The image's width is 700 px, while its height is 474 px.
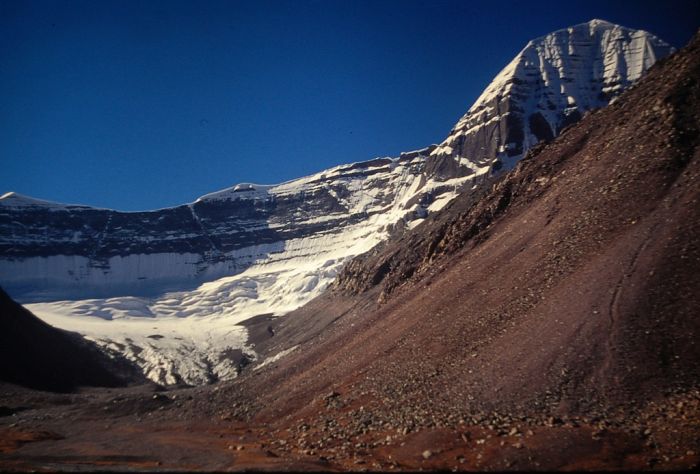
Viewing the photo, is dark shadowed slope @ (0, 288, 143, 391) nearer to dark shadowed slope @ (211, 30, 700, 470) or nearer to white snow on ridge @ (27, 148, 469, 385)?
white snow on ridge @ (27, 148, 469, 385)

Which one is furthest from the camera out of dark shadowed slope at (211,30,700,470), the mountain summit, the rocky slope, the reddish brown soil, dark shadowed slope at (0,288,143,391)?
the mountain summit

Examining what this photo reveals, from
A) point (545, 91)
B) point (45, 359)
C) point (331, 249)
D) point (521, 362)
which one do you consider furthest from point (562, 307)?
point (331, 249)

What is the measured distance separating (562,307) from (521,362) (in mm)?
4793

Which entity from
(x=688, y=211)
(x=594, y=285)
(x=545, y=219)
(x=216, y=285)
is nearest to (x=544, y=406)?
(x=594, y=285)

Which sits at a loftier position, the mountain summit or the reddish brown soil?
the mountain summit

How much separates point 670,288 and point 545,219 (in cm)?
1488

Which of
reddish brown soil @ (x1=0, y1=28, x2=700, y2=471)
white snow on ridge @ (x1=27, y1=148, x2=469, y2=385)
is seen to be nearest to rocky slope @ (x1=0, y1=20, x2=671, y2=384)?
white snow on ridge @ (x1=27, y1=148, x2=469, y2=385)

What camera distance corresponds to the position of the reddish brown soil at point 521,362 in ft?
61.2

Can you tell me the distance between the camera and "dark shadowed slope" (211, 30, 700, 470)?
20.8 metres

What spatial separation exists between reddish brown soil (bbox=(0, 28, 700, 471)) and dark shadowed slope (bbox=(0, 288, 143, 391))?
15.0 m

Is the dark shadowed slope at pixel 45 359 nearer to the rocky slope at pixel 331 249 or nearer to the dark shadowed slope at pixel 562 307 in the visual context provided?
the rocky slope at pixel 331 249

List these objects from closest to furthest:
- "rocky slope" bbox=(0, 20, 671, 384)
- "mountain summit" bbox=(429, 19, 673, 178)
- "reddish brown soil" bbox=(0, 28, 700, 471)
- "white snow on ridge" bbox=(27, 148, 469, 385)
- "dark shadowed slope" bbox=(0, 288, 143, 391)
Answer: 1. "reddish brown soil" bbox=(0, 28, 700, 471)
2. "dark shadowed slope" bbox=(0, 288, 143, 391)
3. "white snow on ridge" bbox=(27, 148, 469, 385)
4. "rocky slope" bbox=(0, 20, 671, 384)
5. "mountain summit" bbox=(429, 19, 673, 178)

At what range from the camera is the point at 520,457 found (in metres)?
16.8

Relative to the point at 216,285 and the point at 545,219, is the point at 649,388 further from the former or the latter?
the point at 216,285
